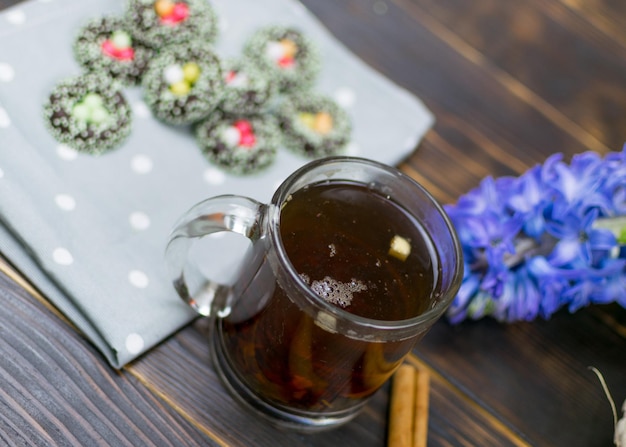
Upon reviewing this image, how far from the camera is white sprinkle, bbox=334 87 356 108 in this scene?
81 centimetres

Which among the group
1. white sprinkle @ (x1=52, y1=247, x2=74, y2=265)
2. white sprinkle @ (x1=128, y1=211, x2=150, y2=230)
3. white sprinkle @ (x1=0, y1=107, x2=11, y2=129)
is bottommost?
white sprinkle @ (x1=52, y1=247, x2=74, y2=265)

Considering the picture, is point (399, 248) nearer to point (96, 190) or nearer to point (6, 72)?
point (96, 190)

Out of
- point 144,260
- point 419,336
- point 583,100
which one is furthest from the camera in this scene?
point 583,100

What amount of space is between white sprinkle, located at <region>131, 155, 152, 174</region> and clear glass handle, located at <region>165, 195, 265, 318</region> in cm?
13

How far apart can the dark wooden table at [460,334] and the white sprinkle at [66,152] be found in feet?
0.38

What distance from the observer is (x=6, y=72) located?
67 cm

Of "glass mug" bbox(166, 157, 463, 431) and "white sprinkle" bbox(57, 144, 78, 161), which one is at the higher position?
"glass mug" bbox(166, 157, 463, 431)

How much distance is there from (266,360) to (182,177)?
8.9 inches

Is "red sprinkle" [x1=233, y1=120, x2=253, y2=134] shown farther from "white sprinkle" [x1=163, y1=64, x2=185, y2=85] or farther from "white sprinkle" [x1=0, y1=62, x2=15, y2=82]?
"white sprinkle" [x1=0, y1=62, x2=15, y2=82]

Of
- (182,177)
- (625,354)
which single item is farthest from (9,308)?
(625,354)

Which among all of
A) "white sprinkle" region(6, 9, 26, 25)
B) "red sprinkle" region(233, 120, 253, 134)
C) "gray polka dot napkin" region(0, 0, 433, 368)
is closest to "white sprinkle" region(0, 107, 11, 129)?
"gray polka dot napkin" region(0, 0, 433, 368)

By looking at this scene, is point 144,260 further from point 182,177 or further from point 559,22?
point 559,22

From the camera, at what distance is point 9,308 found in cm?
58

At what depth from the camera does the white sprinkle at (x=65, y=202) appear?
2.05 ft
